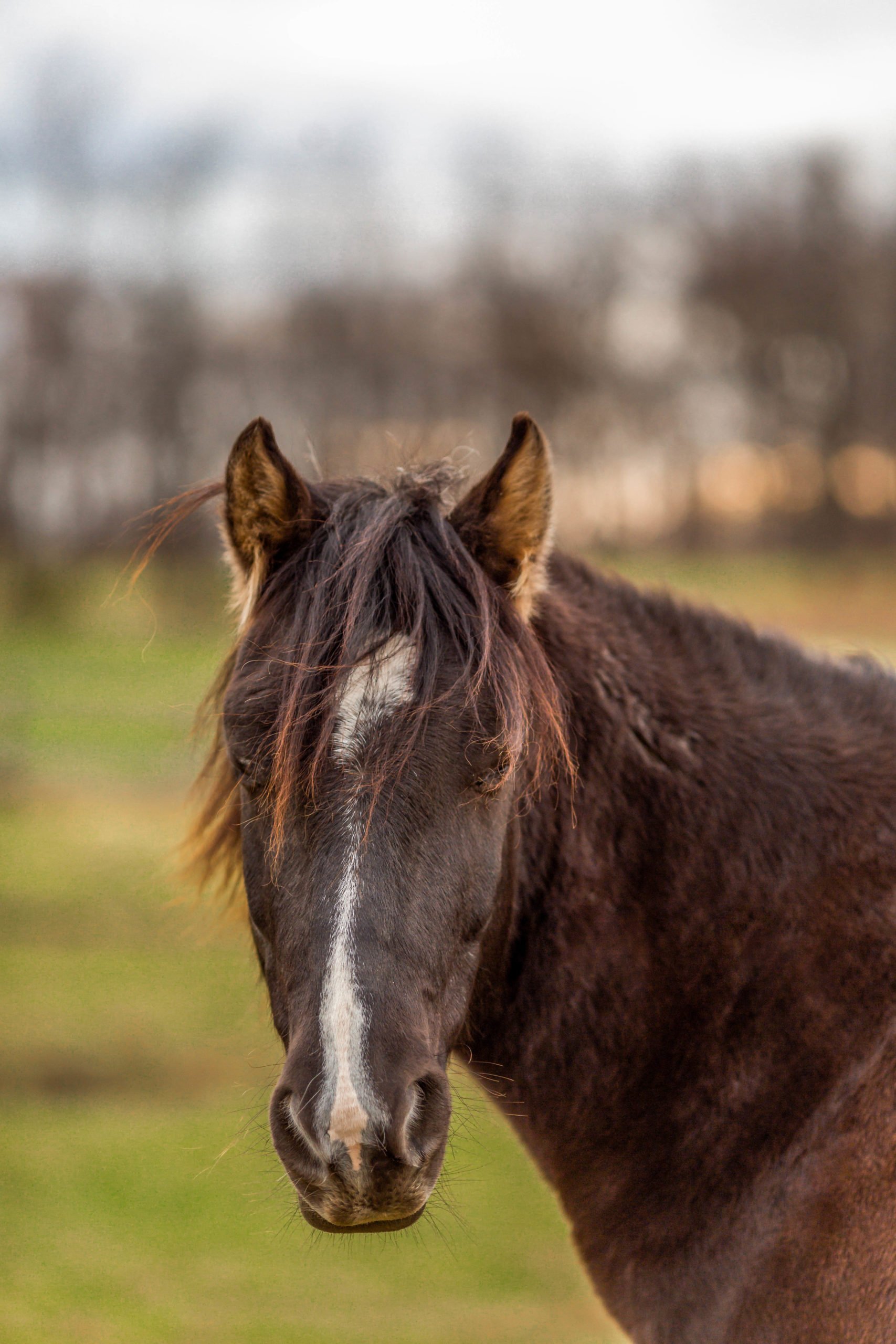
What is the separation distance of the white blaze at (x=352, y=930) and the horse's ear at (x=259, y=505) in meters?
0.50

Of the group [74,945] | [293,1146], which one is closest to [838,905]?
[293,1146]

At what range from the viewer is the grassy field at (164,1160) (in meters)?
5.69

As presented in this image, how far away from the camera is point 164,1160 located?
301 inches

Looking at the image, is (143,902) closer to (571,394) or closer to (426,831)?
(426,831)

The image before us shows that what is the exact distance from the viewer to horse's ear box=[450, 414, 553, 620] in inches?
109

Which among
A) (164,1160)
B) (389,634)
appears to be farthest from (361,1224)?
(164,1160)

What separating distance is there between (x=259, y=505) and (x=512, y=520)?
25.3 inches

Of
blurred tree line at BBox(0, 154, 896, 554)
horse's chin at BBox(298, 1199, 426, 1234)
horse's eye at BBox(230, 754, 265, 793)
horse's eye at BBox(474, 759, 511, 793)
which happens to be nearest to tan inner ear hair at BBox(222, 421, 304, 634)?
horse's eye at BBox(230, 754, 265, 793)

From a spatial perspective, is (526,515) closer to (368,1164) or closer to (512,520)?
(512,520)

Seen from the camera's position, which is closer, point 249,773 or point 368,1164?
point 368,1164

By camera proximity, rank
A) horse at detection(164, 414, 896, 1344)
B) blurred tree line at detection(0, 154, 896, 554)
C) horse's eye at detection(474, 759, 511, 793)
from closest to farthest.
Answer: horse at detection(164, 414, 896, 1344) → horse's eye at detection(474, 759, 511, 793) → blurred tree line at detection(0, 154, 896, 554)

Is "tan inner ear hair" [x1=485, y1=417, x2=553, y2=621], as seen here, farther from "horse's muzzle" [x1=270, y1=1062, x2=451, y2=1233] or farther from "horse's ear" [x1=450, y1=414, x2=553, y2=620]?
"horse's muzzle" [x1=270, y1=1062, x2=451, y2=1233]

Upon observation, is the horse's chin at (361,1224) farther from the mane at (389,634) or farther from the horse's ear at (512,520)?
the horse's ear at (512,520)

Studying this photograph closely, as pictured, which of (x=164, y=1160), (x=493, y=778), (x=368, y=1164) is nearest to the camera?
(x=368, y=1164)
